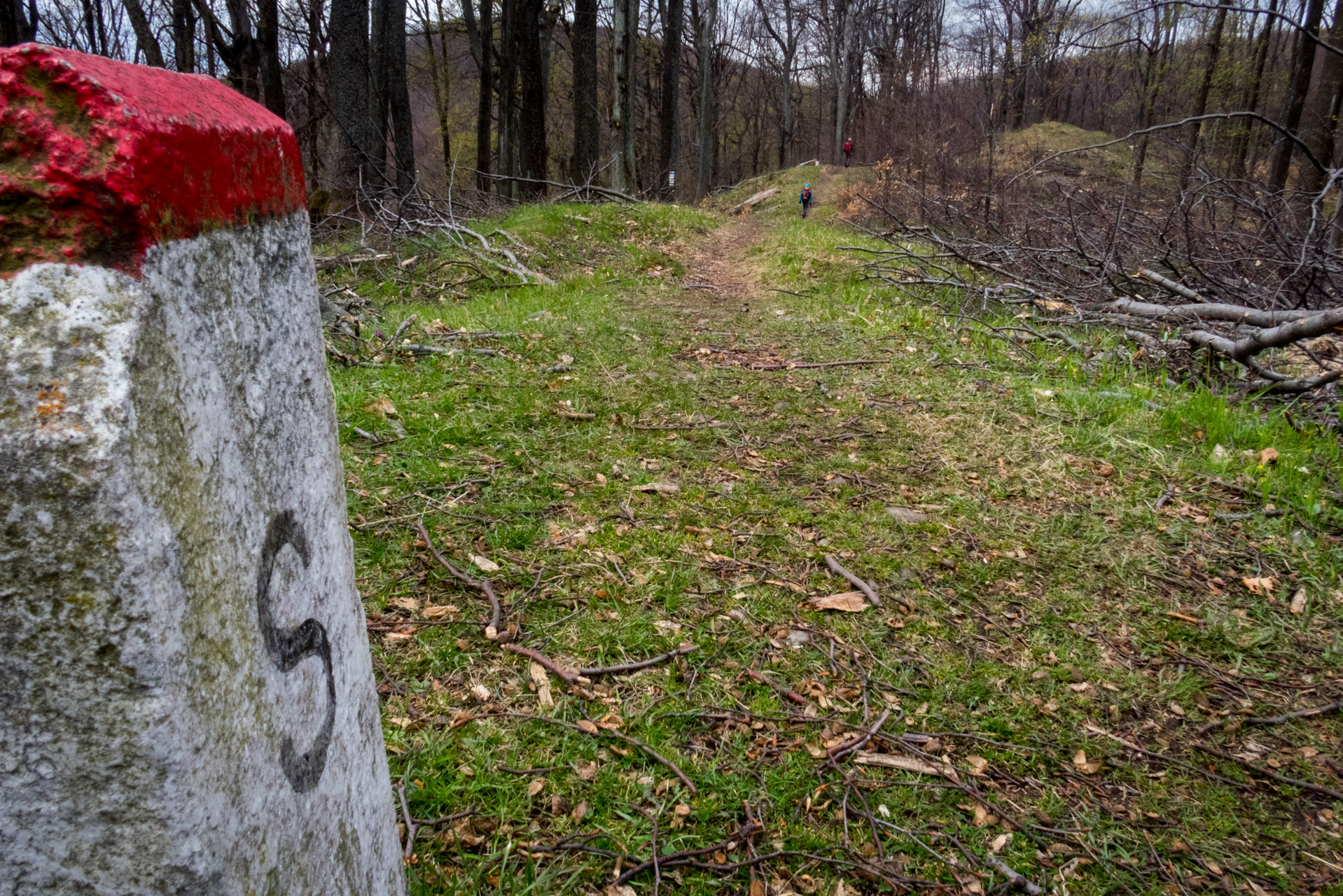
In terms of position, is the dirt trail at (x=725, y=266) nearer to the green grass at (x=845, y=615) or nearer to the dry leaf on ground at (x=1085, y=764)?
the green grass at (x=845, y=615)

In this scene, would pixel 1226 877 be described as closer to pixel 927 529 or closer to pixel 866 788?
pixel 866 788

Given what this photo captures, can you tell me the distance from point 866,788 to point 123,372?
214 centimetres

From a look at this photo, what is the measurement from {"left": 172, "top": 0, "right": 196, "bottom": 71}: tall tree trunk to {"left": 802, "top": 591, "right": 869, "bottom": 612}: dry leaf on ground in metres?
15.7

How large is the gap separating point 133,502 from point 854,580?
9.09 ft

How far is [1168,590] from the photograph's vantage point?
3.09 m

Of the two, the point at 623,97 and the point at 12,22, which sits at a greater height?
the point at 623,97

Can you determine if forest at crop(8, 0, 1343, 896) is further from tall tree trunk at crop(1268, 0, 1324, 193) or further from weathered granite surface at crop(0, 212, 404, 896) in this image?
tall tree trunk at crop(1268, 0, 1324, 193)

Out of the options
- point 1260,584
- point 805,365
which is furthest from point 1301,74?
point 1260,584

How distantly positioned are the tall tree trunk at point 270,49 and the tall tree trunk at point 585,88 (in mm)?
5073

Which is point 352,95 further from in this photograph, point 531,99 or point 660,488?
point 660,488

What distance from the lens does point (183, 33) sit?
1394cm

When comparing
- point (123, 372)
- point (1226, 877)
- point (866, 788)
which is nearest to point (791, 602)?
point (866, 788)

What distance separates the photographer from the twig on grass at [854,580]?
2988 millimetres

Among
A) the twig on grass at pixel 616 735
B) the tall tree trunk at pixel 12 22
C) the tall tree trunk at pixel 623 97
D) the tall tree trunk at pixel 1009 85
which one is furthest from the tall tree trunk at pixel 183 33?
Result: the tall tree trunk at pixel 1009 85
